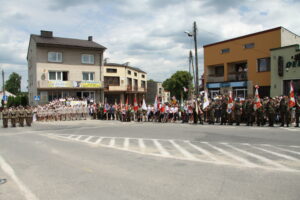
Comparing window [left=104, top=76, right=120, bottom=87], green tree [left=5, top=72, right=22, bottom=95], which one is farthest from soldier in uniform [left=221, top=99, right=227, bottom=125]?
green tree [left=5, top=72, right=22, bottom=95]

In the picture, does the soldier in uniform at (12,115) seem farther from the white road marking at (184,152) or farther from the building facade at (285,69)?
the building facade at (285,69)

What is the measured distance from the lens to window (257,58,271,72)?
31.9m

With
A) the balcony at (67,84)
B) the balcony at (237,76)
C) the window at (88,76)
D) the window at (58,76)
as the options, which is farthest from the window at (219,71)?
the window at (58,76)

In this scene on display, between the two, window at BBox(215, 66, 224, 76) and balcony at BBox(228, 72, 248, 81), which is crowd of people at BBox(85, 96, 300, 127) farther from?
window at BBox(215, 66, 224, 76)

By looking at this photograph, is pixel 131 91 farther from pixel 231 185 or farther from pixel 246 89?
pixel 231 185

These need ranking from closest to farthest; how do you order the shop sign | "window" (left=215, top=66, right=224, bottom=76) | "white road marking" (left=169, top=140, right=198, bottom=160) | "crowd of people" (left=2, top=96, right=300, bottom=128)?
"white road marking" (left=169, top=140, right=198, bottom=160) → "crowd of people" (left=2, top=96, right=300, bottom=128) → "window" (left=215, top=66, right=224, bottom=76) → the shop sign

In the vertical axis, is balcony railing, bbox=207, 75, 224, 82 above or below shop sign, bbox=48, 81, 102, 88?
above

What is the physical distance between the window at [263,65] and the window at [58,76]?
89.5ft

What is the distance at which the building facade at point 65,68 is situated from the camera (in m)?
40.2

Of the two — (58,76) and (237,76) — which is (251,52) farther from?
(58,76)

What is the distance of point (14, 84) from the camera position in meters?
114

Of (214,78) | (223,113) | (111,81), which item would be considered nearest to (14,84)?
(111,81)

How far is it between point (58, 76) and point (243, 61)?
26.2 metres

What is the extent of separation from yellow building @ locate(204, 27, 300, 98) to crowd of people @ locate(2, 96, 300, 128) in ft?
39.9
